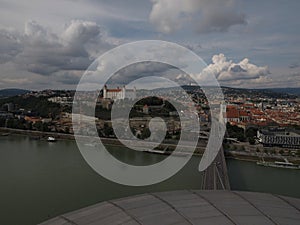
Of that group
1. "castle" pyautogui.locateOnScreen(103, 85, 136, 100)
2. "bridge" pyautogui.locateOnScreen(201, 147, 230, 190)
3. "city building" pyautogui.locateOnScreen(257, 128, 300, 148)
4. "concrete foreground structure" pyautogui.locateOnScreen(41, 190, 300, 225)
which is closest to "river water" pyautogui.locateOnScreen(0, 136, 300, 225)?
"bridge" pyautogui.locateOnScreen(201, 147, 230, 190)

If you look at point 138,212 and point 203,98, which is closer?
point 138,212

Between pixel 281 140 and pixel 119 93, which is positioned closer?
pixel 281 140

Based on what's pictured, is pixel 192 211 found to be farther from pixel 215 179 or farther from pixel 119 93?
pixel 119 93

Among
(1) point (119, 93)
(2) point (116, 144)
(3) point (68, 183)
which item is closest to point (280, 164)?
(3) point (68, 183)

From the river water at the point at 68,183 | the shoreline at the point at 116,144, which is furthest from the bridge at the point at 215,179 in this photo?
the shoreline at the point at 116,144

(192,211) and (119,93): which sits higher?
(119,93)

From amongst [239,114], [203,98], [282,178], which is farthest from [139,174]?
[203,98]

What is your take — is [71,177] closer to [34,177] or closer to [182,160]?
[34,177]
